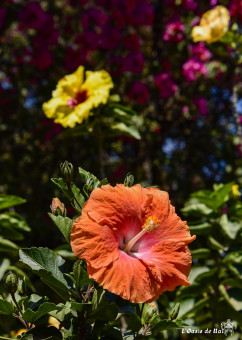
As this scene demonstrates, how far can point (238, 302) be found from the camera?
5.16ft

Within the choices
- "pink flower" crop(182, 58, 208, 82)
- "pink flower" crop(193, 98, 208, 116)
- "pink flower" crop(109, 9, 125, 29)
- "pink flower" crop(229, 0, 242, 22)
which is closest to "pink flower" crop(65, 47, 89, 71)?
"pink flower" crop(109, 9, 125, 29)

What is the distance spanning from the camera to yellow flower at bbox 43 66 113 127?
5.51 feet

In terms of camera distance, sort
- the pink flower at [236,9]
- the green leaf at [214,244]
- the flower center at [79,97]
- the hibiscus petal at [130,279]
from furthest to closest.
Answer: the pink flower at [236,9] < the flower center at [79,97] < the green leaf at [214,244] < the hibiscus petal at [130,279]

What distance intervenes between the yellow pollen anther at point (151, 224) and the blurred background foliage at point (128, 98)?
1.89 m

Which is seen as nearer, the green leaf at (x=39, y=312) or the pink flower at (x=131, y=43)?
the green leaf at (x=39, y=312)

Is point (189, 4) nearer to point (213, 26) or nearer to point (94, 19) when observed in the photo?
point (94, 19)

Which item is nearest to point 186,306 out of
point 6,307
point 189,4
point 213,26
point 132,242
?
point 132,242

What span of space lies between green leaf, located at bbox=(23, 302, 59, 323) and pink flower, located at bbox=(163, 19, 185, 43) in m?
2.80

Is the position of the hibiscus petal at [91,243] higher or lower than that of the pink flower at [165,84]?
lower

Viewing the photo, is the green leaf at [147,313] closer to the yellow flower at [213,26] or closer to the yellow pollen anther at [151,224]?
the yellow pollen anther at [151,224]

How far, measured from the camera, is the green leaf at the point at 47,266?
0.92m

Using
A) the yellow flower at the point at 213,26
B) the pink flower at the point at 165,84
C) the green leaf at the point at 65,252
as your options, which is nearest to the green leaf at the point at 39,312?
the green leaf at the point at 65,252

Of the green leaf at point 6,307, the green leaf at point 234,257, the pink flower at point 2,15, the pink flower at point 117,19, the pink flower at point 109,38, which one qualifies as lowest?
the green leaf at point 6,307

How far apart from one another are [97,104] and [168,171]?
7.05 ft
